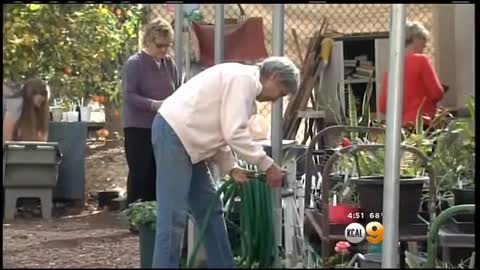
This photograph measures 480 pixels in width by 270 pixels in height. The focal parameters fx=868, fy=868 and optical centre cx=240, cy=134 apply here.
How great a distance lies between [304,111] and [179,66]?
7.35 feet

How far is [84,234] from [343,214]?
220cm

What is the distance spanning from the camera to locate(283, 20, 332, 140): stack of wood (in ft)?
23.1

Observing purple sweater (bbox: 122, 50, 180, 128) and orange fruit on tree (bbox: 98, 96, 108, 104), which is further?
orange fruit on tree (bbox: 98, 96, 108, 104)

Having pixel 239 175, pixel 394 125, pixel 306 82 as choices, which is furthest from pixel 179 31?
pixel 306 82

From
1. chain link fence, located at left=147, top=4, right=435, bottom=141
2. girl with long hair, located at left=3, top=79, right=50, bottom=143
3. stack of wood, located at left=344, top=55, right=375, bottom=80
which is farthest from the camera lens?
chain link fence, located at left=147, top=4, right=435, bottom=141

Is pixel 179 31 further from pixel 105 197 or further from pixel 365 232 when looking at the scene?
pixel 105 197

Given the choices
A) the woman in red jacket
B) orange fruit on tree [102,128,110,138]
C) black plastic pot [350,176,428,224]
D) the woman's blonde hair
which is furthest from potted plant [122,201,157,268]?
orange fruit on tree [102,128,110,138]

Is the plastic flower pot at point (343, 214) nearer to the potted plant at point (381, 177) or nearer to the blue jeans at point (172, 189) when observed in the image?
the potted plant at point (381, 177)

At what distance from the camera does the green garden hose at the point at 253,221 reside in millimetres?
2490

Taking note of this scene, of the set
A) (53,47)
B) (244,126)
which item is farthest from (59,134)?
(244,126)

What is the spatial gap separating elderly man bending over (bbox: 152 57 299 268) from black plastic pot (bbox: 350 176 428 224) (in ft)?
2.89

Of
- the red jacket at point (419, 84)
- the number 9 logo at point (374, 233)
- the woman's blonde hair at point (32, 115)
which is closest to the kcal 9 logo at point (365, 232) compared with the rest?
the number 9 logo at point (374, 233)

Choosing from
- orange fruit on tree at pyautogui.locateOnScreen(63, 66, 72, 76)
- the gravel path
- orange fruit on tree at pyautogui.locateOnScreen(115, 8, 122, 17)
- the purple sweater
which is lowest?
the gravel path

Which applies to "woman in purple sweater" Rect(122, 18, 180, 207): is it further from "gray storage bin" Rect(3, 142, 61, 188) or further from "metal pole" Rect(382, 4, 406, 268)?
"metal pole" Rect(382, 4, 406, 268)
